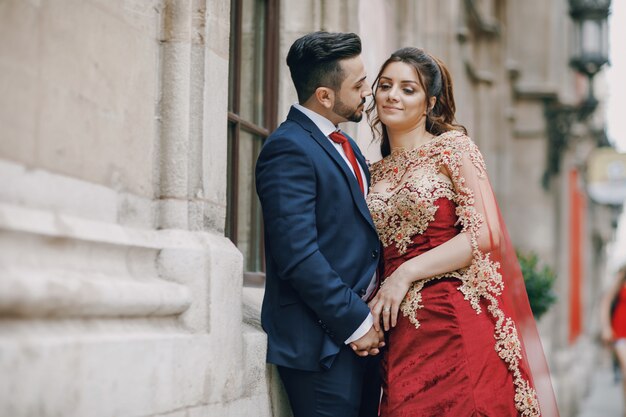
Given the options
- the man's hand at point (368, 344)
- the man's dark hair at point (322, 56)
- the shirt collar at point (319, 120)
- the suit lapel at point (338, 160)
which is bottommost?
the man's hand at point (368, 344)

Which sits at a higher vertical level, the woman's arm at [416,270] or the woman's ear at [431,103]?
the woman's ear at [431,103]

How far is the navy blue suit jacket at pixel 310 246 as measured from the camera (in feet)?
12.7

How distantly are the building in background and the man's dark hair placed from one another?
0.32 m

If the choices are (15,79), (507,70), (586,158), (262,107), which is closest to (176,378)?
(15,79)

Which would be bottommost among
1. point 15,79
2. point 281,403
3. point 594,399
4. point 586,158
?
point 594,399

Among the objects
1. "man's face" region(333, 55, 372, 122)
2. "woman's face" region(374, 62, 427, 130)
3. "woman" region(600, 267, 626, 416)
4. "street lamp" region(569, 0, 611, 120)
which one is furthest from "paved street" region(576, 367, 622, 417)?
"man's face" region(333, 55, 372, 122)

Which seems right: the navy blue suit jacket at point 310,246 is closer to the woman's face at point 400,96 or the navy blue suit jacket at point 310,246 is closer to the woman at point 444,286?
the woman at point 444,286

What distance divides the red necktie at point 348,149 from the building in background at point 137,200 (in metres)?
0.45

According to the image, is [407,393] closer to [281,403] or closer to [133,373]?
[281,403]

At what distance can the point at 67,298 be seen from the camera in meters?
3.00

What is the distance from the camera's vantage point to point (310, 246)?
12.7 feet

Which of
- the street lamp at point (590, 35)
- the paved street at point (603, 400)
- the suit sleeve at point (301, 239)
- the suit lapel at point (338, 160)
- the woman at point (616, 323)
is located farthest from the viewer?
the paved street at point (603, 400)

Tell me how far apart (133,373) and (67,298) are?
1.37 feet

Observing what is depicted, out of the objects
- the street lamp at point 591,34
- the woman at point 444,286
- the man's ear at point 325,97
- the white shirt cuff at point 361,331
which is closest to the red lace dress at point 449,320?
the woman at point 444,286
